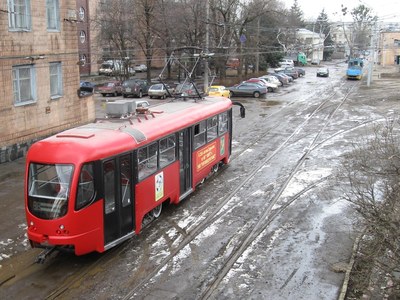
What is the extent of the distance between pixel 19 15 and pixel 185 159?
11.2 meters

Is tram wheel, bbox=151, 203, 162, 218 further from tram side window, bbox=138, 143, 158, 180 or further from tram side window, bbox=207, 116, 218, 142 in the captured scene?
tram side window, bbox=207, 116, 218, 142

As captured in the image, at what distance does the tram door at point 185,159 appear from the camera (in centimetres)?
1353

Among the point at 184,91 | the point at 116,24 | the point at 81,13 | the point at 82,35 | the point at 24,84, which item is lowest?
the point at 184,91

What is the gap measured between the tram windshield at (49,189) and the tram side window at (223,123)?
8218 mm

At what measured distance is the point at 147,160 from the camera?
1151 centimetres

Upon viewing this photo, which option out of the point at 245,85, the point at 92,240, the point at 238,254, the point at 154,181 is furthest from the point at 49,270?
the point at 245,85

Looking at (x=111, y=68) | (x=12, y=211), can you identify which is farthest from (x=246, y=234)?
(x=111, y=68)

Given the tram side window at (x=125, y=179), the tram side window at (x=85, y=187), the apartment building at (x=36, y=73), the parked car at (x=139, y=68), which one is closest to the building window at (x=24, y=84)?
the apartment building at (x=36, y=73)

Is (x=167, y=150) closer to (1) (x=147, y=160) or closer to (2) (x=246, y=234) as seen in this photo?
(1) (x=147, y=160)

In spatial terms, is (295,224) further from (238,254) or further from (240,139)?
(240,139)

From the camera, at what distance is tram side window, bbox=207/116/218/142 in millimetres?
15773

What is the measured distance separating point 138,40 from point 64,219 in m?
41.9

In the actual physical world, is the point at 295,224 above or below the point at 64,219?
below

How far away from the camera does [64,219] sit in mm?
9211
